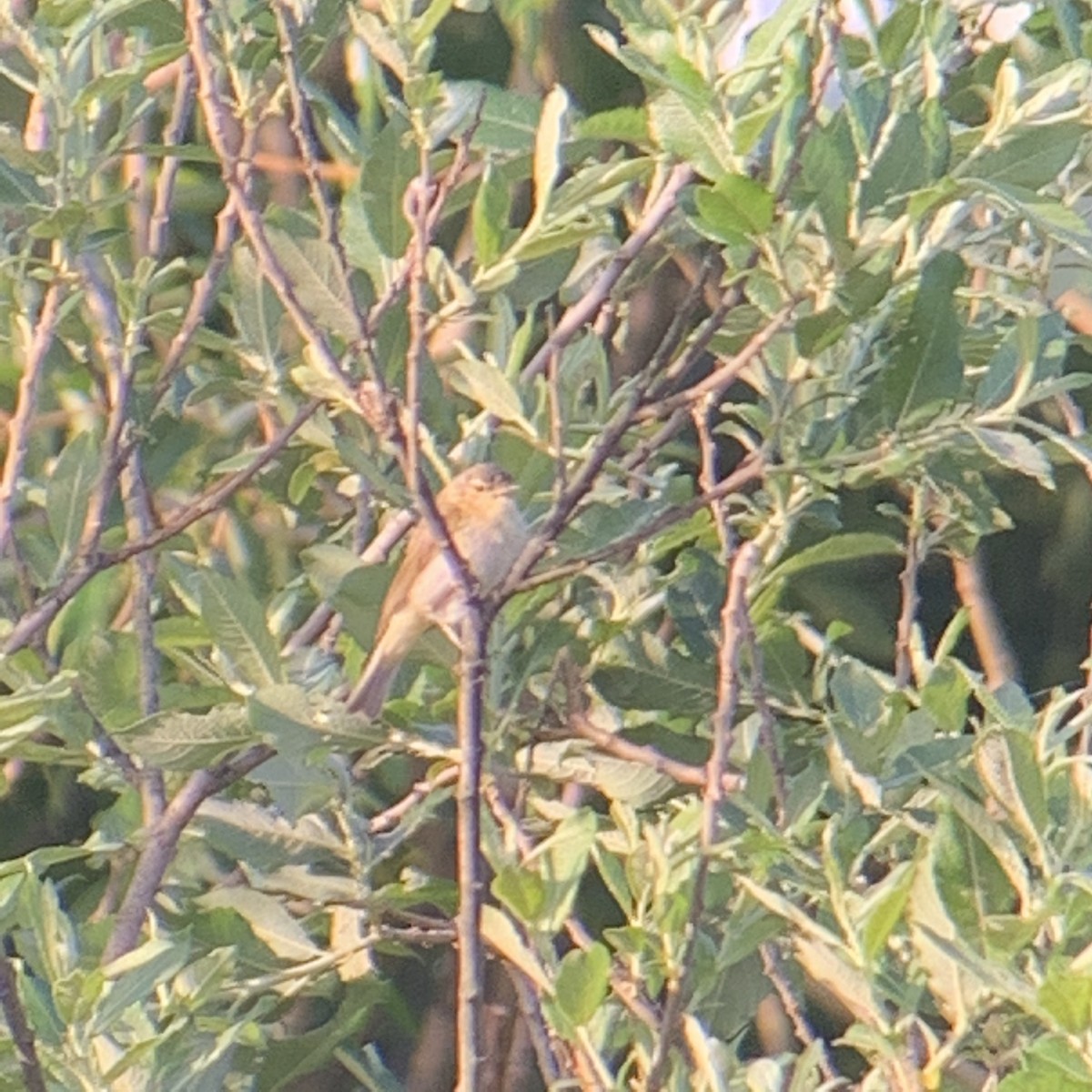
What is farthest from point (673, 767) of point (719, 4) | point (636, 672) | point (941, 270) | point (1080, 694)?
point (719, 4)

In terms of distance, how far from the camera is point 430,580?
241 cm

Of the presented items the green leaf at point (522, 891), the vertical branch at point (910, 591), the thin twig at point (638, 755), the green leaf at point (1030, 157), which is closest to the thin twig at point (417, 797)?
the thin twig at point (638, 755)

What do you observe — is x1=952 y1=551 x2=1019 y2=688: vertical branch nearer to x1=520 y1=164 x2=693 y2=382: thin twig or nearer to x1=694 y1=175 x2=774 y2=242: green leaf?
x1=520 y1=164 x2=693 y2=382: thin twig

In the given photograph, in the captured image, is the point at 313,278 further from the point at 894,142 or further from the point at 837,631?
the point at 837,631

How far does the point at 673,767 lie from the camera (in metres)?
2.03

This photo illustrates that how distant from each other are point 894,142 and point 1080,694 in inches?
18.3

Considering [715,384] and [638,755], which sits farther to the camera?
[638,755]

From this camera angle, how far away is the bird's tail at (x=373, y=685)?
2.09m

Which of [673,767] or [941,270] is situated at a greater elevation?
[941,270]

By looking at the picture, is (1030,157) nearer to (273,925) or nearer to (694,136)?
(694,136)

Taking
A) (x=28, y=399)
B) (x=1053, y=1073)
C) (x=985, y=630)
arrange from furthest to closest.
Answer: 1. (x=985, y=630)
2. (x=28, y=399)
3. (x=1053, y=1073)

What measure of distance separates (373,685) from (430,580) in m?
0.29

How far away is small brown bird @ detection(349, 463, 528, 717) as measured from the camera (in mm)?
2049

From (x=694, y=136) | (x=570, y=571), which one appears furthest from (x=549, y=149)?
(x=570, y=571)
